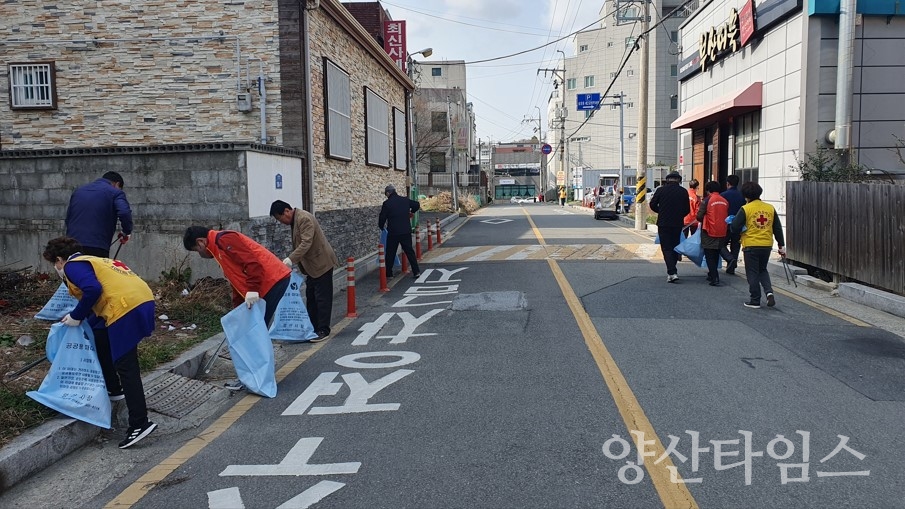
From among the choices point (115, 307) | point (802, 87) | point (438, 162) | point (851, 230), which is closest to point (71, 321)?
point (115, 307)

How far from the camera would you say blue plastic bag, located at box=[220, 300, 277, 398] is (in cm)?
645

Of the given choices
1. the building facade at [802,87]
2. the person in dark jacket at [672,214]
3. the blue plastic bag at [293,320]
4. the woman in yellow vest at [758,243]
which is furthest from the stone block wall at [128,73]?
the building facade at [802,87]

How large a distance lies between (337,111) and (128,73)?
4.25 meters

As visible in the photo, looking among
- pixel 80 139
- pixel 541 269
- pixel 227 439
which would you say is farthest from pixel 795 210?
pixel 80 139

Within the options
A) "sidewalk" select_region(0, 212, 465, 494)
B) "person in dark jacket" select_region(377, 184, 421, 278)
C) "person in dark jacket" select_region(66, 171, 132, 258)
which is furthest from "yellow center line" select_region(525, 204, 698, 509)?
"person in dark jacket" select_region(66, 171, 132, 258)

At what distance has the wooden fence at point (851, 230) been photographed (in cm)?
977

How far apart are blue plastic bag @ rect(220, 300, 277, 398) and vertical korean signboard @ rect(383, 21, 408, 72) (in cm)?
2148

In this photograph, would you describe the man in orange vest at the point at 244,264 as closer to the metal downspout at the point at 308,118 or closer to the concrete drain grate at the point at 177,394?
the concrete drain grate at the point at 177,394

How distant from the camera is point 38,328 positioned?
8227 mm

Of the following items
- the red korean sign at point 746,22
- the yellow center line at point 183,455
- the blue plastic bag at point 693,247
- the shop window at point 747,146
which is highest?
the red korean sign at point 746,22

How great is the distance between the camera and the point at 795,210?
13422 millimetres

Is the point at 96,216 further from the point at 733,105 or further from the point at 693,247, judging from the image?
the point at 733,105

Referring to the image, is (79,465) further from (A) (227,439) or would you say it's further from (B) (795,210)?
(B) (795,210)

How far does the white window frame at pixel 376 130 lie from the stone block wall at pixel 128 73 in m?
5.42
